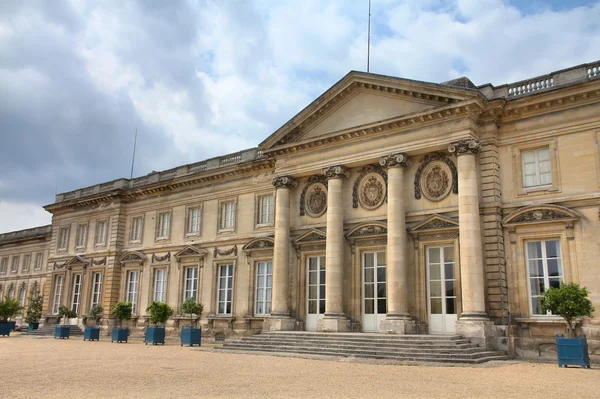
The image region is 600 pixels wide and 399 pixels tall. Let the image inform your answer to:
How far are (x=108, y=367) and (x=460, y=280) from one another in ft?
34.9

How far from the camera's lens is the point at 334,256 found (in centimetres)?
1981

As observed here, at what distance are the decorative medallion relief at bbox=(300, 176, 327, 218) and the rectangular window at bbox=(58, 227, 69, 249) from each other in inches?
708

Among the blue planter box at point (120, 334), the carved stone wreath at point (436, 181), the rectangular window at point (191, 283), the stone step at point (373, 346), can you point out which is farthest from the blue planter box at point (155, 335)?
the carved stone wreath at point (436, 181)

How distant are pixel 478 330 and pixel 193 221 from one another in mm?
15684

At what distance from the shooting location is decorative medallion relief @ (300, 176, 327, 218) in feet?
71.3

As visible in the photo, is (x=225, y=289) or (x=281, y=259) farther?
(x=225, y=289)

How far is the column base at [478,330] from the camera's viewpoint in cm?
1556

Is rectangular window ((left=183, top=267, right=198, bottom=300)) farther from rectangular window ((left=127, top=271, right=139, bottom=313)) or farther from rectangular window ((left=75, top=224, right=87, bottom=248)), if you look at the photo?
rectangular window ((left=75, top=224, right=87, bottom=248))

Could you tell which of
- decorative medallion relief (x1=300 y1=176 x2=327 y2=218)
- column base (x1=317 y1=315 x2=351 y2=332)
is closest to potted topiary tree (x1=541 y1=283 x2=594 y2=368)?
column base (x1=317 y1=315 x2=351 y2=332)

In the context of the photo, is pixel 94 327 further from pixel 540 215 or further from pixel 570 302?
pixel 570 302

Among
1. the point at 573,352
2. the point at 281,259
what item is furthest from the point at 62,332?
the point at 573,352

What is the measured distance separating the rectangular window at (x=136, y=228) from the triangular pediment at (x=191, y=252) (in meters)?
3.70

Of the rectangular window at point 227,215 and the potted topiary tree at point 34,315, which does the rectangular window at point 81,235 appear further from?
the rectangular window at point 227,215

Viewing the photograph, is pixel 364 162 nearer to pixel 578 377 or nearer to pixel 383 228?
pixel 383 228
